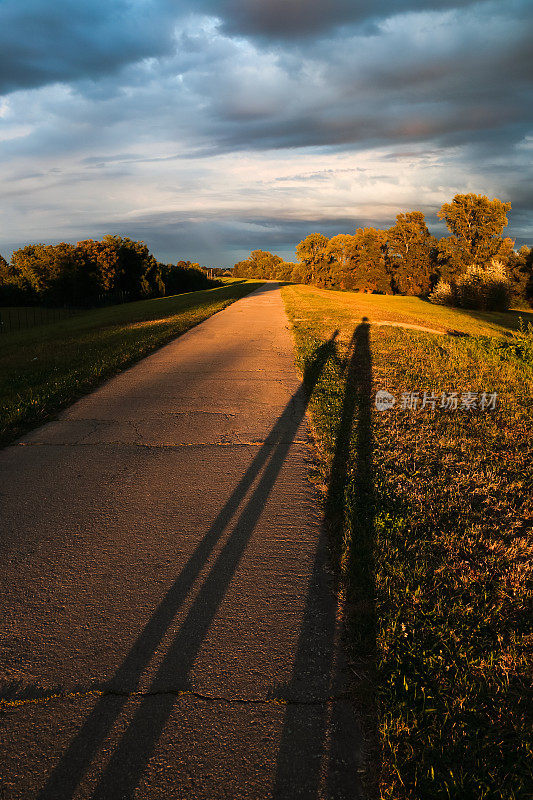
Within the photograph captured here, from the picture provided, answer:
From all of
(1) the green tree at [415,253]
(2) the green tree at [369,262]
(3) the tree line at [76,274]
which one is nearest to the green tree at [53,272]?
(3) the tree line at [76,274]

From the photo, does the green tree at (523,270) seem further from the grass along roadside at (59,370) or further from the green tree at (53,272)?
the green tree at (53,272)

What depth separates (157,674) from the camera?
2127 mm

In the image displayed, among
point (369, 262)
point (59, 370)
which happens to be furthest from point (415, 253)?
point (59, 370)

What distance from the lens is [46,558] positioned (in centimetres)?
301

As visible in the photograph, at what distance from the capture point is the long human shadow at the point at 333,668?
174cm

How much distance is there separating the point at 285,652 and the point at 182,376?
6.59 m

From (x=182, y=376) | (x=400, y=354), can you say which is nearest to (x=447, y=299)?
(x=400, y=354)

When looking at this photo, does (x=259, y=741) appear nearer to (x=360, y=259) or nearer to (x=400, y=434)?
(x=400, y=434)

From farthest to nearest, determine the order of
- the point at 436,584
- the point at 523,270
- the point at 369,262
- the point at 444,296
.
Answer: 1. the point at 369,262
2. the point at 523,270
3. the point at 444,296
4. the point at 436,584

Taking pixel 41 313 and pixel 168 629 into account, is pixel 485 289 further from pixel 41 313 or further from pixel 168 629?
pixel 41 313

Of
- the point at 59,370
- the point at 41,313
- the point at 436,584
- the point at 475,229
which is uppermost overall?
the point at 475,229

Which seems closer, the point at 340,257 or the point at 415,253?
the point at 415,253

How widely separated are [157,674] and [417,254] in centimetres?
6230

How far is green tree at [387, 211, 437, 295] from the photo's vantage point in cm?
5653
